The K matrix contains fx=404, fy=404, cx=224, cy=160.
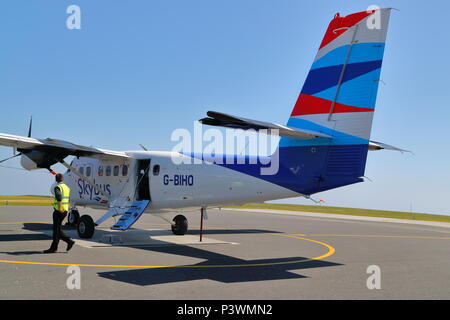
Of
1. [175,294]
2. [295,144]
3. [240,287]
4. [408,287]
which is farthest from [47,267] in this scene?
[408,287]

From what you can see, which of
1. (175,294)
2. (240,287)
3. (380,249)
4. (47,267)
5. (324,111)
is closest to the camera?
(175,294)

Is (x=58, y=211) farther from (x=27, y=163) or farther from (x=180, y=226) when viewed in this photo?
(x=27, y=163)

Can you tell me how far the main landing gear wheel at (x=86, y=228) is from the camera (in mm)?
15812

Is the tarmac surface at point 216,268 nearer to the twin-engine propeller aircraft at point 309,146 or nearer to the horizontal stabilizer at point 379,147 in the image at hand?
the twin-engine propeller aircraft at point 309,146

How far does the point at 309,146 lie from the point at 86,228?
30.6 feet

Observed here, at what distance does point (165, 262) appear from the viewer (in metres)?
11.3

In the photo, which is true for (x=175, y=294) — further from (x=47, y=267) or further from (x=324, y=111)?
(x=324, y=111)

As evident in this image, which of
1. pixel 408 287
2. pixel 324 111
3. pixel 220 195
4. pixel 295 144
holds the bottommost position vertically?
pixel 408 287

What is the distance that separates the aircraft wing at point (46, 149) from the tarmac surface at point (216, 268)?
10.0 feet

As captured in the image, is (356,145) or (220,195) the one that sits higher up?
(356,145)

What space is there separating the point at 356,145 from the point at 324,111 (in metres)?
1.44

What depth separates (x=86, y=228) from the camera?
623 inches

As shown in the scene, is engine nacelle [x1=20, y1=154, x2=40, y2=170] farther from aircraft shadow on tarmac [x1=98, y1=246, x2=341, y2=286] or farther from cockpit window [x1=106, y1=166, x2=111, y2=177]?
aircraft shadow on tarmac [x1=98, y1=246, x2=341, y2=286]

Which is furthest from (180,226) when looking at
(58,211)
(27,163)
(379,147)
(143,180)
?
(379,147)
